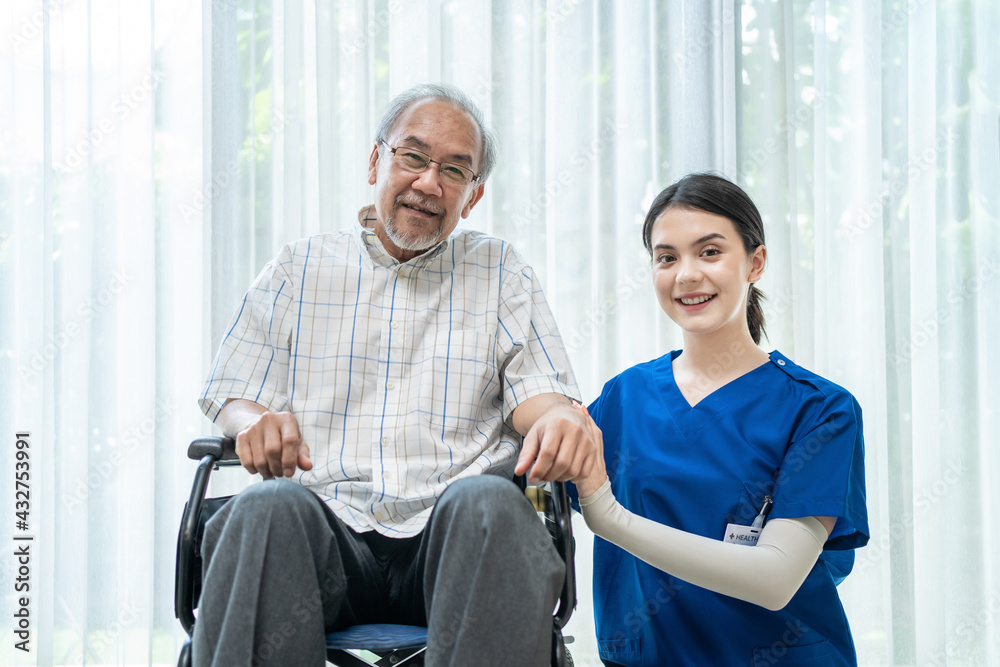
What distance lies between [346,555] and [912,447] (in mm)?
1591

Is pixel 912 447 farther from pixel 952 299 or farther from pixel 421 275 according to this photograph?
pixel 421 275

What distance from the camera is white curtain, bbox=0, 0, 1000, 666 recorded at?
1.94m

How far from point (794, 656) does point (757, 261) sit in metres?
0.70

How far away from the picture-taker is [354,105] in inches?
79.2

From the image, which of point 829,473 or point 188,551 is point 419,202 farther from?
point 829,473

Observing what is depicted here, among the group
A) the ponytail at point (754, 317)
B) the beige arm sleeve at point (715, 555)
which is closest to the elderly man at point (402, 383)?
the beige arm sleeve at point (715, 555)

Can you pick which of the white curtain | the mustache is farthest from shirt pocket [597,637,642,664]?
the mustache

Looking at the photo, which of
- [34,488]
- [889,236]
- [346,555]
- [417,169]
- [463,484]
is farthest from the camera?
[889,236]

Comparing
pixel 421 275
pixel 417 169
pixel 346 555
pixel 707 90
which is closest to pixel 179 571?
pixel 346 555

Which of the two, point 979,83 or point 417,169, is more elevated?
point 979,83

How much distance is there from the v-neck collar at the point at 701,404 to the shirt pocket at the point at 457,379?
1.11 ft

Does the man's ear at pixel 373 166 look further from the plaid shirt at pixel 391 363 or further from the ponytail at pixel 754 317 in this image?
the ponytail at pixel 754 317

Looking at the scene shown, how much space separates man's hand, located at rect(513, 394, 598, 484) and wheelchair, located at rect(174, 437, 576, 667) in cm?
5

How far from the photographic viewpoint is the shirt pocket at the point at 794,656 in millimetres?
1257
